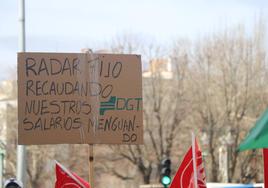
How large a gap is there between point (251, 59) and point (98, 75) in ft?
90.2

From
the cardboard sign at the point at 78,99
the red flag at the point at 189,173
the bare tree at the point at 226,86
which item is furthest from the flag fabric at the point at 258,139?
the bare tree at the point at 226,86

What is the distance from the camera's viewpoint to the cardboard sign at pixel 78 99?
278 inches

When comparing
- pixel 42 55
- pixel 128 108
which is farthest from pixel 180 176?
pixel 42 55

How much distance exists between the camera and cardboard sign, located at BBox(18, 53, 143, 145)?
7.07 m

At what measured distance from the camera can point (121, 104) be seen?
725cm

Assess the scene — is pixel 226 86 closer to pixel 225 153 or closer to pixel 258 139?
pixel 225 153

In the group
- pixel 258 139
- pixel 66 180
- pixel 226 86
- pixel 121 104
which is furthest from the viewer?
pixel 226 86

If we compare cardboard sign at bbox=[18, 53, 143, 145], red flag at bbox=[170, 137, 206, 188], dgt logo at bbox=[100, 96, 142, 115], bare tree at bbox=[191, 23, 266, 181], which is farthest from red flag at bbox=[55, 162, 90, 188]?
bare tree at bbox=[191, 23, 266, 181]

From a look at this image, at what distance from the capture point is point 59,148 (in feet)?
115

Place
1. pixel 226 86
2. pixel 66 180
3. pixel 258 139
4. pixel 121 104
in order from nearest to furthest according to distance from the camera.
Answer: pixel 258 139, pixel 66 180, pixel 121 104, pixel 226 86

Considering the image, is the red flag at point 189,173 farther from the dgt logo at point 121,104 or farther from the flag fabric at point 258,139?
the flag fabric at point 258,139

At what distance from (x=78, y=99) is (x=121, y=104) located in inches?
17.0

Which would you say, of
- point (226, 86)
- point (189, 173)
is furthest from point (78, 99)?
point (226, 86)

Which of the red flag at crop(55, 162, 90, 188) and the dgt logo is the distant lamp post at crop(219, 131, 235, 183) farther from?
the red flag at crop(55, 162, 90, 188)
